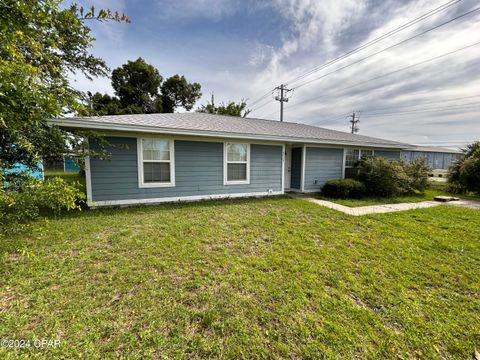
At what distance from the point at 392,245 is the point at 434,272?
35.1 inches

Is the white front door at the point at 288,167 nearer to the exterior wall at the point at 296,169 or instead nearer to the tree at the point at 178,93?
the exterior wall at the point at 296,169

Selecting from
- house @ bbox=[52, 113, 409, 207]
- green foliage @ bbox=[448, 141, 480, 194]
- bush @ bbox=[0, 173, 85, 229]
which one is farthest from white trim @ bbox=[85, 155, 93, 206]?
green foliage @ bbox=[448, 141, 480, 194]

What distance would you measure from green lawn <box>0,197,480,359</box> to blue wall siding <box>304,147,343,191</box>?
4.78 m

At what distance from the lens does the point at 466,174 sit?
929 centimetres

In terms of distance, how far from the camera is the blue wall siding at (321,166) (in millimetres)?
8945

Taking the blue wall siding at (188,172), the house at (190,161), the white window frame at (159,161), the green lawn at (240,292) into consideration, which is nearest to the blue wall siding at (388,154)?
the house at (190,161)

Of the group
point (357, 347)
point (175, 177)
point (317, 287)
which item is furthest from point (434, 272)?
point (175, 177)

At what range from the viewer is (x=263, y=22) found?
8.77 m

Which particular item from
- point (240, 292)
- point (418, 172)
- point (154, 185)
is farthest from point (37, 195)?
point (418, 172)

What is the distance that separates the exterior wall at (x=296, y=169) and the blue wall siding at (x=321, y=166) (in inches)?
12.3

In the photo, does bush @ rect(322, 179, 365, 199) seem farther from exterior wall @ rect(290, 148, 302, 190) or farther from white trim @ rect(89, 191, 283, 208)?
white trim @ rect(89, 191, 283, 208)

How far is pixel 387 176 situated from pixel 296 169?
3.62 metres

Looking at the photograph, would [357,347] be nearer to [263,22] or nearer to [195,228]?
[195,228]

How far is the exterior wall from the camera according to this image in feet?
29.8
